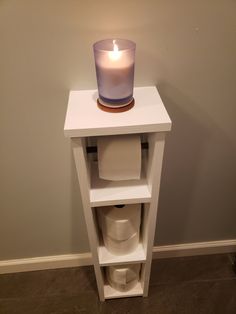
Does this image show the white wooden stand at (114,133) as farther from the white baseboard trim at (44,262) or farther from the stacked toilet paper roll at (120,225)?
the white baseboard trim at (44,262)

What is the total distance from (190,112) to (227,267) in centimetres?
91

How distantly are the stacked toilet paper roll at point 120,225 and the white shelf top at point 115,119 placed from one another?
0.38 meters

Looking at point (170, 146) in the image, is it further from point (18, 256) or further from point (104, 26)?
point (18, 256)

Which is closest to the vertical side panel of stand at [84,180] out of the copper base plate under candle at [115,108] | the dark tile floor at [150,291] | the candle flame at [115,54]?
the copper base plate under candle at [115,108]

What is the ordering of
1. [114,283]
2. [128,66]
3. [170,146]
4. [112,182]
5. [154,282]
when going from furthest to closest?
1. [154,282]
2. [114,283]
3. [170,146]
4. [112,182]
5. [128,66]

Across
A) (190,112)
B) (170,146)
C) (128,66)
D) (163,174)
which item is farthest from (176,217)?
(128,66)

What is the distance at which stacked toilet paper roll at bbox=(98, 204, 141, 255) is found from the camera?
37.9 inches

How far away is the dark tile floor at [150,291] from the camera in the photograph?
1248mm

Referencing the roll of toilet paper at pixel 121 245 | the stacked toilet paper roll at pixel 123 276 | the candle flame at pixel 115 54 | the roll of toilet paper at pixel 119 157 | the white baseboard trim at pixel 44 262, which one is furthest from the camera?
the white baseboard trim at pixel 44 262

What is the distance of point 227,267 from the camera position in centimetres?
139

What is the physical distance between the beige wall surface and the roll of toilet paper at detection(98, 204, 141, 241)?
20 cm

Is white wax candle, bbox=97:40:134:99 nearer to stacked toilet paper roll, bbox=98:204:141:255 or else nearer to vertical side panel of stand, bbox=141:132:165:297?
vertical side panel of stand, bbox=141:132:165:297

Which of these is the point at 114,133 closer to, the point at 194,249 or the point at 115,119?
the point at 115,119

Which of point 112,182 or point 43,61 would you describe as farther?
point 112,182
